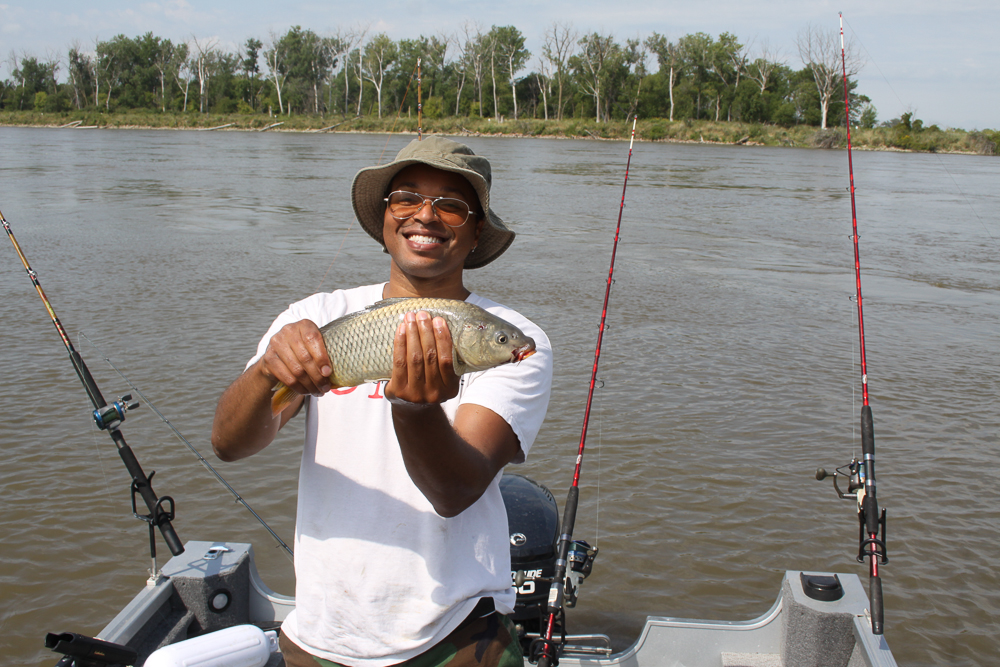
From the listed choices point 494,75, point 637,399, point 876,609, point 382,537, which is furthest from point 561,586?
point 494,75

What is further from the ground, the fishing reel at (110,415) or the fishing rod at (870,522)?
the fishing reel at (110,415)

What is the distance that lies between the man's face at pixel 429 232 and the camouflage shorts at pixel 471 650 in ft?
2.84

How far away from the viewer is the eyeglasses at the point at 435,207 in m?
2.11

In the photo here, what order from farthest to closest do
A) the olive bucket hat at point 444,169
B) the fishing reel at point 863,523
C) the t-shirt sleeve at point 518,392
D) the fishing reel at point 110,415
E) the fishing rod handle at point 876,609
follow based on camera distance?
the fishing reel at point 110,415 → the fishing reel at point 863,523 → the fishing rod handle at point 876,609 → the olive bucket hat at point 444,169 → the t-shirt sleeve at point 518,392

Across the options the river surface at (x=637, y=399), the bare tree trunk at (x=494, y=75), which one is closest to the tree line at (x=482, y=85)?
the bare tree trunk at (x=494, y=75)

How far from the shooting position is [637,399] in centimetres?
758

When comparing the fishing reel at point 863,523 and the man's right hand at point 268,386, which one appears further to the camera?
the fishing reel at point 863,523

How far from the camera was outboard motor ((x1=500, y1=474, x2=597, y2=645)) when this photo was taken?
3.36 m

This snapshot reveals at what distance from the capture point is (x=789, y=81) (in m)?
82.6

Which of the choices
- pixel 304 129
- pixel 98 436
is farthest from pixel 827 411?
pixel 304 129

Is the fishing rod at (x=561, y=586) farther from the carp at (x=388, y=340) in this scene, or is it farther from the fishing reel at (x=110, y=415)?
the fishing reel at (x=110, y=415)

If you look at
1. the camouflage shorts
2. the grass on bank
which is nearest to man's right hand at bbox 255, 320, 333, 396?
the camouflage shorts

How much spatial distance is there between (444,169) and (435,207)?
0.10 m

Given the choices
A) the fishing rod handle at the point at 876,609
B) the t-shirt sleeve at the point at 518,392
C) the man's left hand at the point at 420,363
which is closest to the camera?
the man's left hand at the point at 420,363
